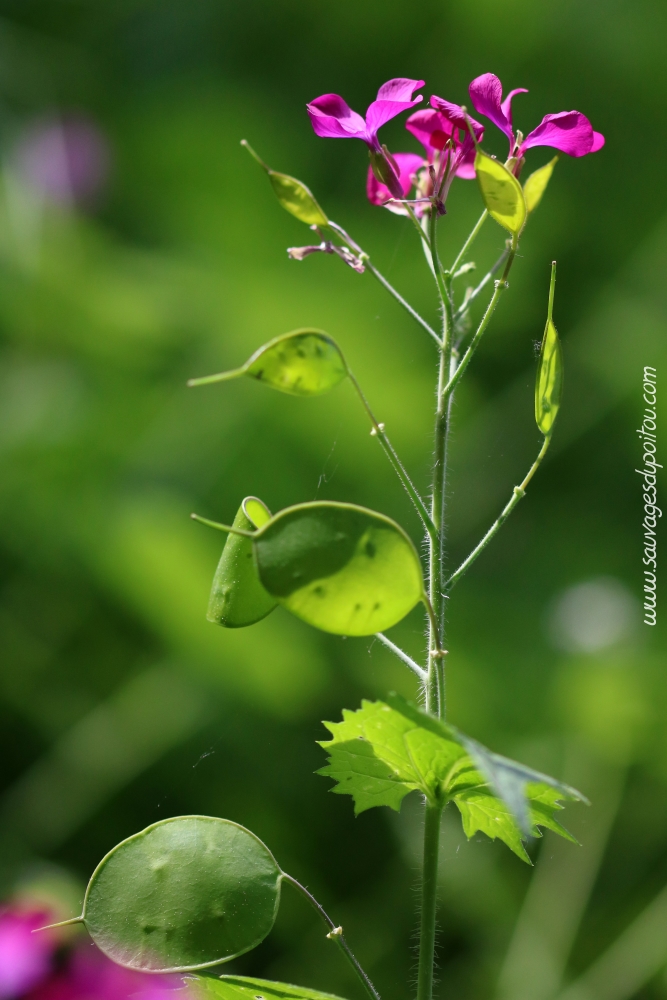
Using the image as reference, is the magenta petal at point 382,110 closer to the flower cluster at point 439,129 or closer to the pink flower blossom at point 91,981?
the flower cluster at point 439,129

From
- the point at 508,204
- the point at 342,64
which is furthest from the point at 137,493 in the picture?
the point at 342,64

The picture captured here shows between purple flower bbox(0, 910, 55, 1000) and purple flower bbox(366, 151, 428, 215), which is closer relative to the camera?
purple flower bbox(366, 151, 428, 215)

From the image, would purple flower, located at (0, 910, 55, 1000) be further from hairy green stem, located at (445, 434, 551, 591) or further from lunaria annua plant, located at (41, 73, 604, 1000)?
hairy green stem, located at (445, 434, 551, 591)

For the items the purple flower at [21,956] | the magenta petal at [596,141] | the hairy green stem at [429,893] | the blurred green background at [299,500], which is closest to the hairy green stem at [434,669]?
the hairy green stem at [429,893]

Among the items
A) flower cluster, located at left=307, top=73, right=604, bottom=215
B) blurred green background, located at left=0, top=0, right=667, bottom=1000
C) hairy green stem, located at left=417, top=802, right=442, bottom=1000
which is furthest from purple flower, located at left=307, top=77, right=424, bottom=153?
blurred green background, located at left=0, top=0, right=667, bottom=1000

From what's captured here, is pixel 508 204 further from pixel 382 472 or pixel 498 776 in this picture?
pixel 382 472

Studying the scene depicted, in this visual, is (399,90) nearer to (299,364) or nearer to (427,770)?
(299,364)
